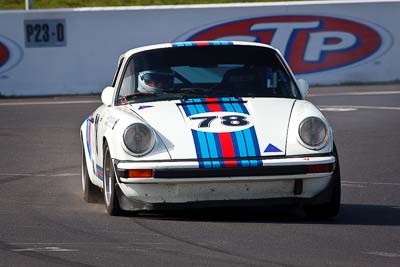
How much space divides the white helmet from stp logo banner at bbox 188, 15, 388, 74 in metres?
13.0

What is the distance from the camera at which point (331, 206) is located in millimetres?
8141

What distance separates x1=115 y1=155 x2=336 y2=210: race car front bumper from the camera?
25.4 ft

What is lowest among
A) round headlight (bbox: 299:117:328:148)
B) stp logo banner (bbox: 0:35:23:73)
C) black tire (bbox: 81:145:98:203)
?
stp logo banner (bbox: 0:35:23:73)

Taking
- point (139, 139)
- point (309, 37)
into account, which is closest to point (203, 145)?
point (139, 139)

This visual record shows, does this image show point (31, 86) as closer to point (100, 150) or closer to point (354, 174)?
point (354, 174)

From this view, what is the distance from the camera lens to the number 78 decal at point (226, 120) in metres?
8.03

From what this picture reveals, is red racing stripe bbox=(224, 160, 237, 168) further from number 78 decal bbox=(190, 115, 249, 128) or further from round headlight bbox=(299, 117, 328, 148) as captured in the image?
round headlight bbox=(299, 117, 328, 148)

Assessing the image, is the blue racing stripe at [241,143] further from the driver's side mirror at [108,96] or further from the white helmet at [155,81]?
the driver's side mirror at [108,96]

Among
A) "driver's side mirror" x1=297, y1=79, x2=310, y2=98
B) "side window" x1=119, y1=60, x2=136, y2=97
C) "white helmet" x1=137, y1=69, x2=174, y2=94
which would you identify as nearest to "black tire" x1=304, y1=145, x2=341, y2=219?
"driver's side mirror" x1=297, y1=79, x2=310, y2=98

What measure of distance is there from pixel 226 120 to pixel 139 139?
25.1 inches

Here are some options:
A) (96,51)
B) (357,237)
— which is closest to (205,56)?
(357,237)

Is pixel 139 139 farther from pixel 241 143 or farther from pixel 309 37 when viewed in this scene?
pixel 309 37

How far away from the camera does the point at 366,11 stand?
73.5 ft

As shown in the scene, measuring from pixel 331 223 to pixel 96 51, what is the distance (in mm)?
14358
